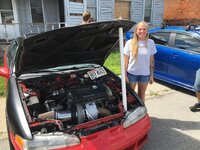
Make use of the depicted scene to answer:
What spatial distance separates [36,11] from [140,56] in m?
9.42

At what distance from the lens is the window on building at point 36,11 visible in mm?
11489

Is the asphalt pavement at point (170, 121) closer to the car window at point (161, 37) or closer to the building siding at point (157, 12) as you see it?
the car window at point (161, 37)

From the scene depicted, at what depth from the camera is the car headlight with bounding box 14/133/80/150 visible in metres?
2.15

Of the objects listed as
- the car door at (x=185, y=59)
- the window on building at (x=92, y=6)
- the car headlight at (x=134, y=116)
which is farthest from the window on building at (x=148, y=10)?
the car headlight at (x=134, y=116)

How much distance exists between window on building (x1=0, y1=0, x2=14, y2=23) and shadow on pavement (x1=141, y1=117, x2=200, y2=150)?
31.6 feet

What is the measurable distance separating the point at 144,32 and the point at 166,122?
1723 millimetres

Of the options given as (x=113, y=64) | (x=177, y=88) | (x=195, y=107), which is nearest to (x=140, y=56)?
(x=195, y=107)

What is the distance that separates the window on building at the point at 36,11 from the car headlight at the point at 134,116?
10.2 meters

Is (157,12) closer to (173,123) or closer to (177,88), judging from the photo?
(177,88)

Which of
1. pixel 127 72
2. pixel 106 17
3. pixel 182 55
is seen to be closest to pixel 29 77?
pixel 127 72

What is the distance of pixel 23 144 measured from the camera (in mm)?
2152

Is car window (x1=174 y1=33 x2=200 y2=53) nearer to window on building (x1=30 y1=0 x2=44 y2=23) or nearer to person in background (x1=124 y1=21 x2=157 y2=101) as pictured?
person in background (x1=124 y1=21 x2=157 y2=101)

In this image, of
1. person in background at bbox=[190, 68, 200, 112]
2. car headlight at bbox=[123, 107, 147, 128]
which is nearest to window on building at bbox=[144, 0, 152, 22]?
person in background at bbox=[190, 68, 200, 112]

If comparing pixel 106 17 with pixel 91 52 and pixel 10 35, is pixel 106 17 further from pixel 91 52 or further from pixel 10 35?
pixel 91 52
